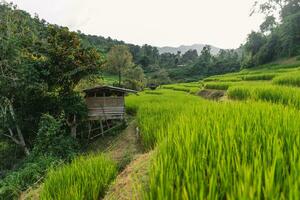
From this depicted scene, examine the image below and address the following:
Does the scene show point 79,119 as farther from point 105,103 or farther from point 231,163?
point 231,163

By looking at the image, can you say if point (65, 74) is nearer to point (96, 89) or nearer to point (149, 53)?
point (96, 89)

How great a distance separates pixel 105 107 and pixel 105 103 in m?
0.22

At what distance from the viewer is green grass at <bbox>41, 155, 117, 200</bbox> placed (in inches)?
166

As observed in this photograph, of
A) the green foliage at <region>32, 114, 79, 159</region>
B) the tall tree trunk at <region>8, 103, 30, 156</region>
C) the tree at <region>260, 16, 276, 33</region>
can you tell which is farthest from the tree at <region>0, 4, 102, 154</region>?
the tree at <region>260, 16, 276, 33</region>

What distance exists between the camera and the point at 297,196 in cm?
158

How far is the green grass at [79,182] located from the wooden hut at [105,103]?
10.3 meters

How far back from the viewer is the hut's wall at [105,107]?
15852mm

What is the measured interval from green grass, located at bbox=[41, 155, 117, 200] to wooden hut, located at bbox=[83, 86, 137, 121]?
33.8 ft

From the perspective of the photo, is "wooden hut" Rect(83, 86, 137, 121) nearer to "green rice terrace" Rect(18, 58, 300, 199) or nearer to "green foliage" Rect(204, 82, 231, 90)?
"green foliage" Rect(204, 82, 231, 90)

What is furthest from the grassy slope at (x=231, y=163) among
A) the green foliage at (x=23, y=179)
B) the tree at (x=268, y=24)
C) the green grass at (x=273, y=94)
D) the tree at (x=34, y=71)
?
the tree at (x=268, y=24)

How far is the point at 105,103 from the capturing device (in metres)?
16.0

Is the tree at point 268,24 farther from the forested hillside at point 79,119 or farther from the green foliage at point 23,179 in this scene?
the green foliage at point 23,179

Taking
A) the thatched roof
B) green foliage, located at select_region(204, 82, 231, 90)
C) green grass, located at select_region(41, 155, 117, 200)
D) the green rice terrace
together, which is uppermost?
the green rice terrace

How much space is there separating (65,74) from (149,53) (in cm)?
6484
